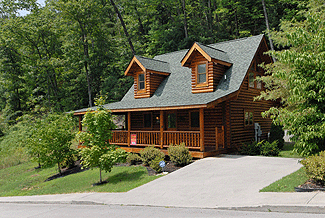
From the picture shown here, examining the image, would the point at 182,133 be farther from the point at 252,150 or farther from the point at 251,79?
the point at 251,79

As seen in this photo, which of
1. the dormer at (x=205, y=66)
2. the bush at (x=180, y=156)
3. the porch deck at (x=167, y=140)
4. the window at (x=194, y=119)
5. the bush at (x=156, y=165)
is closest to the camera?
the bush at (x=156, y=165)

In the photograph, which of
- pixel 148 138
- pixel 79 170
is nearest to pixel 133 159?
pixel 148 138

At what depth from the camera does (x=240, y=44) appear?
19969 millimetres

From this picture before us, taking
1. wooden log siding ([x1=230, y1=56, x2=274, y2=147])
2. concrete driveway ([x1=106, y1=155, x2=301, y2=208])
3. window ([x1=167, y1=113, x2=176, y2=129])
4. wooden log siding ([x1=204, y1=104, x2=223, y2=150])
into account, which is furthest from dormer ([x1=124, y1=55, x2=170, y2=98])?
concrete driveway ([x1=106, y1=155, x2=301, y2=208])

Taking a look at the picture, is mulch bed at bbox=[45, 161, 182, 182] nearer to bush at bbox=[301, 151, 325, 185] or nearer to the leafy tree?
the leafy tree

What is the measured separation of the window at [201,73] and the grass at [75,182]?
734 cm

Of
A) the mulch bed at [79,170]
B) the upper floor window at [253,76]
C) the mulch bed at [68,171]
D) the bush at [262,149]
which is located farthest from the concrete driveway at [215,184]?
the mulch bed at [68,171]

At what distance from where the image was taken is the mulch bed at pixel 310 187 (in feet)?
25.2

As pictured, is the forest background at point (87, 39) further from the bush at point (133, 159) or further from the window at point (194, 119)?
the bush at point (133, 159)

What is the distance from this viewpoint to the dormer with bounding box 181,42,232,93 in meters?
17.1

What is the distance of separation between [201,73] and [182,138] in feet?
15.9

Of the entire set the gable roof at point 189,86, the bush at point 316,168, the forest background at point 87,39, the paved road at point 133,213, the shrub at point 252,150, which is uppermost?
the forest background at point 87,39

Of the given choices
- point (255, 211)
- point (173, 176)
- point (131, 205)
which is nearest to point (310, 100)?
point (255, 211)

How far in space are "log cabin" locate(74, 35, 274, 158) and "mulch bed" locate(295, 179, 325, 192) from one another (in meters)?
6.30
